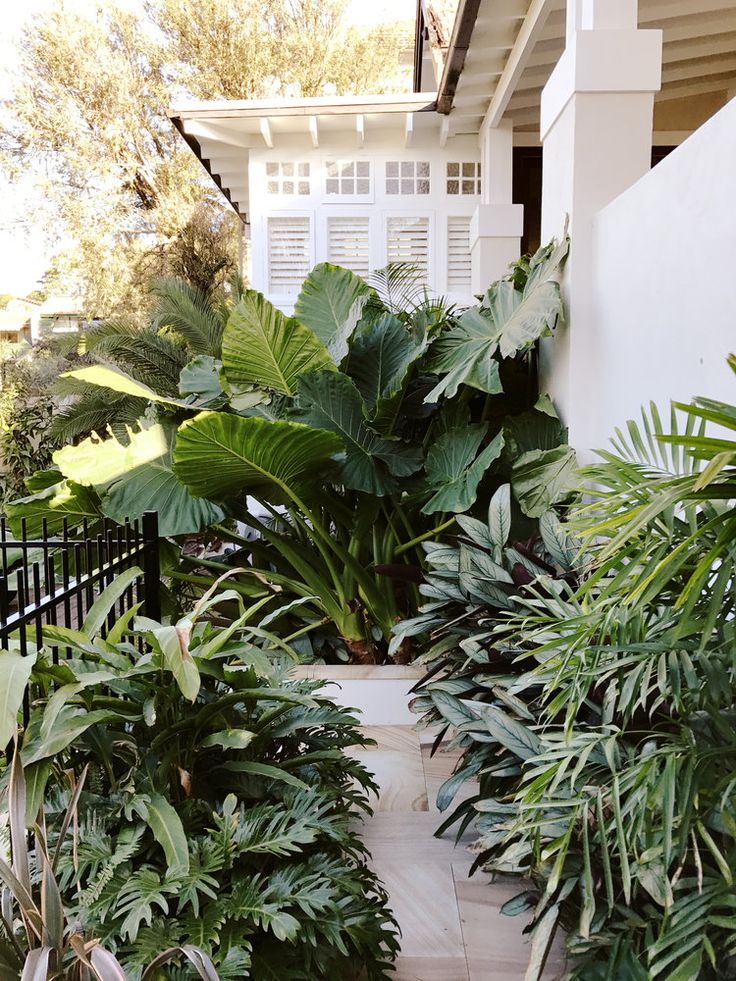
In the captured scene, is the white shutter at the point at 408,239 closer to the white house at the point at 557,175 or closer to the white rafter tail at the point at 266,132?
the white house at the point at 557,175

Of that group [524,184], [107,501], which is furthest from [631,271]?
[524,184]

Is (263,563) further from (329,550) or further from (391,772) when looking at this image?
(391,772)

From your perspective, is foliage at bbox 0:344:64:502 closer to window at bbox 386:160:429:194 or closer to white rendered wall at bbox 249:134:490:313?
white rendered wall at bbox 249:134:490:313

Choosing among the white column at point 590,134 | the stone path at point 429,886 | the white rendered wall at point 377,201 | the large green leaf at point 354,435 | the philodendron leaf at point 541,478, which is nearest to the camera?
the stone path at point 429,886

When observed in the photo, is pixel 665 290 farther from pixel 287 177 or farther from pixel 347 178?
pixel 287 177

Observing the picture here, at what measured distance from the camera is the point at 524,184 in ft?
29.5

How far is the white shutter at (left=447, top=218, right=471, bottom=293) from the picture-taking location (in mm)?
8242

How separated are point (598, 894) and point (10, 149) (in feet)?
69.3

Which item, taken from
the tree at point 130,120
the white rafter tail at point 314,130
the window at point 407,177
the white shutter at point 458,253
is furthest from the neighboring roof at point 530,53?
the tree at point 130,120

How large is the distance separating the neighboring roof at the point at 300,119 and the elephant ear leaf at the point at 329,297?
3.09m

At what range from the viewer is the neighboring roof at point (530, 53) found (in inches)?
220

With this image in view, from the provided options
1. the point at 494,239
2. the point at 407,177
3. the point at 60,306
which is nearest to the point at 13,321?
the point at 60,306

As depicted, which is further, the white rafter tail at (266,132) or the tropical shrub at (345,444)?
the white rafter tail at (266,132)

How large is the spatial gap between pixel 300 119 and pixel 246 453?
4.83m
